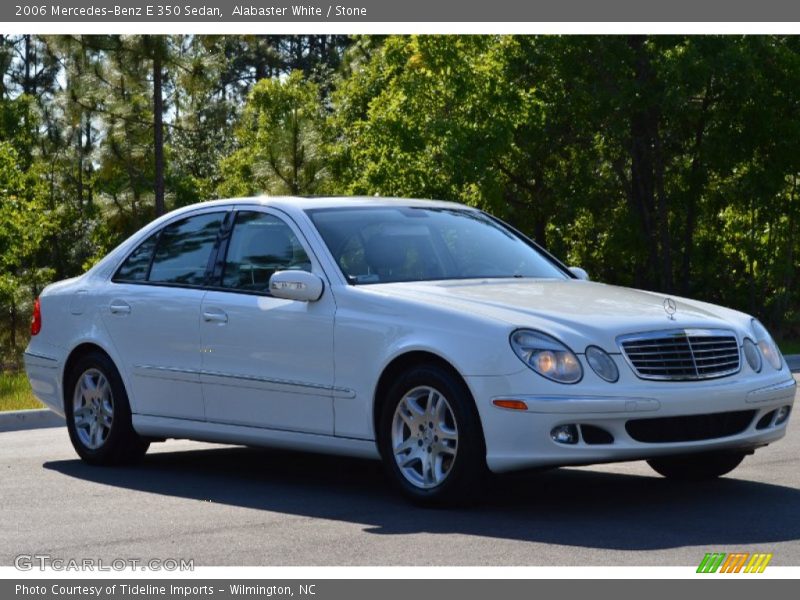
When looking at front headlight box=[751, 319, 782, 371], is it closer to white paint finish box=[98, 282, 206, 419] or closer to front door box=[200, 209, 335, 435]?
front door box=[200, 209, 335, 435]

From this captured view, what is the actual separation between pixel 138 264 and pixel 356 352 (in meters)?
2.47

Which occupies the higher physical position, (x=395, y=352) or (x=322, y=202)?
(x=322, y=202)

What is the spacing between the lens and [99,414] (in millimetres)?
10336

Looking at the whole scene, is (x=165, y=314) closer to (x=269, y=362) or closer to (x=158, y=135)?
(x=269, y=362)

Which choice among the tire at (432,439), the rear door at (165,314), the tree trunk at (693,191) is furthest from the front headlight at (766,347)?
the tree trunk at (693,191)

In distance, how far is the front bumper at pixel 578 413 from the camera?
25.1 feet

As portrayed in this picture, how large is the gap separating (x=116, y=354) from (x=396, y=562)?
3969 mm

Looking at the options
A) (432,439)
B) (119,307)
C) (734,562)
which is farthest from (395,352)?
(119,307)

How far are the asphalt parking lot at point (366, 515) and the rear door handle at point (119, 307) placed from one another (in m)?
1.02

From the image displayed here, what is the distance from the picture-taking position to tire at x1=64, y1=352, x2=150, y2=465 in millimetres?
10164

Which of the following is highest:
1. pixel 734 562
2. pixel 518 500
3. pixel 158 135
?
pixel 158 135

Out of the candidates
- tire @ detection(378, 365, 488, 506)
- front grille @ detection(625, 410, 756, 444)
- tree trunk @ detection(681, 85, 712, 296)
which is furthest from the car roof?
tree trunk @ detection(681, 85, 712, 296)
